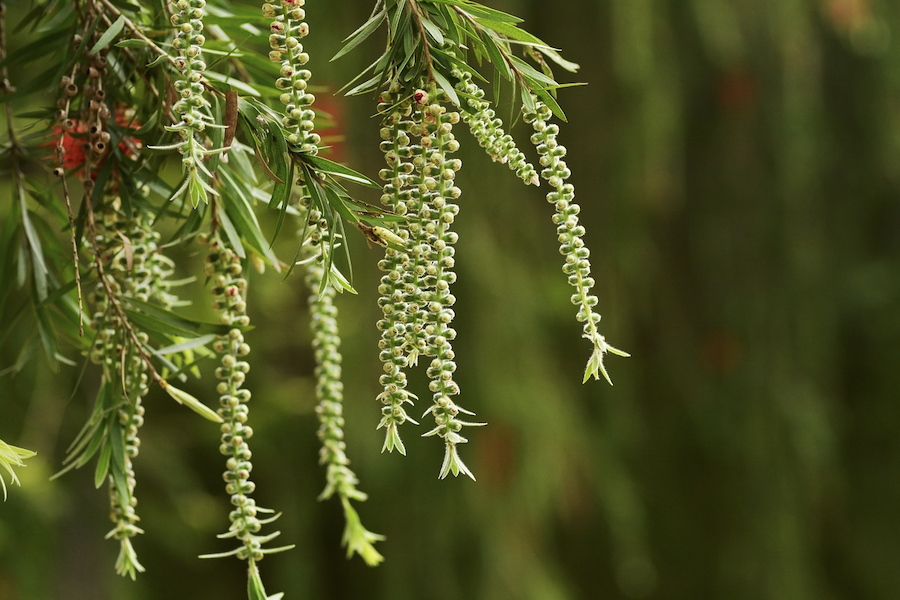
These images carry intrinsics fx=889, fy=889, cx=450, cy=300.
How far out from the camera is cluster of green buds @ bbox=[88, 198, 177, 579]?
19.2 inches

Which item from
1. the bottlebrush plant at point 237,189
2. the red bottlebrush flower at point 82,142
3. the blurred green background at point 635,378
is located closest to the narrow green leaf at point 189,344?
the bottlebrush plant at point 237,189

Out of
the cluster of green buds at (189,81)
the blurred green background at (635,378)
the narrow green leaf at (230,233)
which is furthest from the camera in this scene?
the blurred green background at (635,378)

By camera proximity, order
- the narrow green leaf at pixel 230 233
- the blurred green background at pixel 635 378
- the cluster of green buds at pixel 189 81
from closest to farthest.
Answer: the cluster of green buds at pixel 189 81, the narrow green leaf at pixel 230 233, the blurred green background at pixel 635 378

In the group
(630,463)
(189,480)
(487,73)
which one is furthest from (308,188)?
(630,463)

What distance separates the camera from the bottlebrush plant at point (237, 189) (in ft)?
1.38

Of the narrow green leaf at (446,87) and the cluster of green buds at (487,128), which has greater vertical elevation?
the narrow green leaf at (446,87)

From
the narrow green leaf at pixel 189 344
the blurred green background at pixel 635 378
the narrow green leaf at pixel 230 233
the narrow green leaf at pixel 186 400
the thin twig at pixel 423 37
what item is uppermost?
the thin twig at pixel 423 37

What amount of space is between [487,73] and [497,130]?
135cm

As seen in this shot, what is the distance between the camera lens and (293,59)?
42 cm

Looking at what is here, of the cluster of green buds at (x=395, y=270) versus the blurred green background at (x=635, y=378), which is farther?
the blurred green background at (x=635, y=378)

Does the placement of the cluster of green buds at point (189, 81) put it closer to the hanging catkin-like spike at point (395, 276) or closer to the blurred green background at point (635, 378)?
the hanging catkin-like spike at point (395, 276)

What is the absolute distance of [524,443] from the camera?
6.05ft

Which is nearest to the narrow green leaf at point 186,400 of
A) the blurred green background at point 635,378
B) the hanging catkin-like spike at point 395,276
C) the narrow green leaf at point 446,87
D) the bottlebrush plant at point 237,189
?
the bottlebrush plant at point 237,189

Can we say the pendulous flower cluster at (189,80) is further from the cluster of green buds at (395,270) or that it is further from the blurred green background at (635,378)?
the blurred green background at (635,378)
